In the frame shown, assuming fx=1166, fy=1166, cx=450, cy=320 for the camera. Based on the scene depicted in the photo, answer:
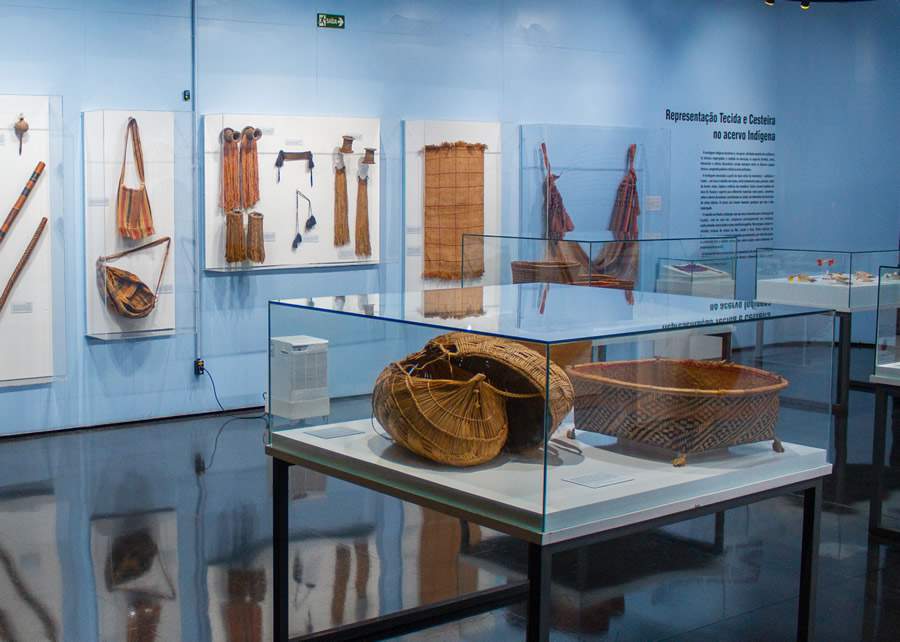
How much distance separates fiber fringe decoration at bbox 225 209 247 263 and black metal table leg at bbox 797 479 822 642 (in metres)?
5.22

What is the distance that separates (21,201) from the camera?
700 cm

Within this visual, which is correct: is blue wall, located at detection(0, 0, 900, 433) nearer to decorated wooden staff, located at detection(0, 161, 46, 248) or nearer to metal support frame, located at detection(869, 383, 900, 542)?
decorated wooden staff, located at detection(0, 161, 46, 248)

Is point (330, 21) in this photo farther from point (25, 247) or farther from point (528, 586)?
point (528, 586)

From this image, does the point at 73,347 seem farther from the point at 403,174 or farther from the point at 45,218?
the point at 403,174

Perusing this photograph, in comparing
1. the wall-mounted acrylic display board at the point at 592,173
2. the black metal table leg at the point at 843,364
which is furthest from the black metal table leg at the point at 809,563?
the wall-mounted acrylic display board at the point at 592,173

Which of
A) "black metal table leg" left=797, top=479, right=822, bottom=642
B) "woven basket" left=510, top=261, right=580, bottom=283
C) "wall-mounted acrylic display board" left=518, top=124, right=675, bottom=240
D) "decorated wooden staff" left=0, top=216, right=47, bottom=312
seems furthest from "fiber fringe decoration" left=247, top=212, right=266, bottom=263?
"black metal table leg" left=797, top=479, right=822, bottom=642

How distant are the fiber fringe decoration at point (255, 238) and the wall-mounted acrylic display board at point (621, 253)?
4.77 ft

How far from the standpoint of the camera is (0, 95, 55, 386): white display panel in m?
6.95

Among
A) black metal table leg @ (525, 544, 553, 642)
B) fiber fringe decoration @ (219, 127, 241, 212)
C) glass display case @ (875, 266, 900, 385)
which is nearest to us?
black metal table leg @ (525, 544, 553, 642)

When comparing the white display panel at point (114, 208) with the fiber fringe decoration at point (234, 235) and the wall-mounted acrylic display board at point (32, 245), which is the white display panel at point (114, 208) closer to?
the wall-mounted acrylic display board at point (32, 245)

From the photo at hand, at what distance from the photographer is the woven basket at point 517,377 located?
8.83ft

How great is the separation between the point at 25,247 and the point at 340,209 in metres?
2.18

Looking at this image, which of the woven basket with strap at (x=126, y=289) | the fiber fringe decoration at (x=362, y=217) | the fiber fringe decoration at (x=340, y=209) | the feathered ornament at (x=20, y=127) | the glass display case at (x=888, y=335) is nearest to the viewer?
the glass display case at (x=888, y=335)

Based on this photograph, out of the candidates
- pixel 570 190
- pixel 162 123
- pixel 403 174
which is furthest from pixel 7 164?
pixel 570 190
